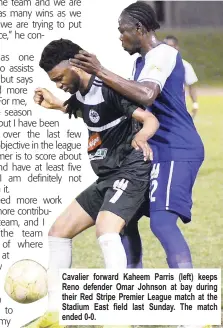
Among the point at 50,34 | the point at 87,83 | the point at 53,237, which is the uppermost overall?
the point at 50,34

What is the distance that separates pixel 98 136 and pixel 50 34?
727 millimetres

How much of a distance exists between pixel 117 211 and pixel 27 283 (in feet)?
2.12

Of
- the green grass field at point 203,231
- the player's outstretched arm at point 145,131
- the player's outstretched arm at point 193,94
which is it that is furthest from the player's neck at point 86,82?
the player's outstretched arm at point 193,94

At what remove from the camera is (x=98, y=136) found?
3844 millimetres

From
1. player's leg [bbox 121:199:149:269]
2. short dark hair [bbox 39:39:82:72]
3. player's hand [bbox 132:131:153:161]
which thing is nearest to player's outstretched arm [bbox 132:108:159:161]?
player's hand [bbox 132:131:153:161]

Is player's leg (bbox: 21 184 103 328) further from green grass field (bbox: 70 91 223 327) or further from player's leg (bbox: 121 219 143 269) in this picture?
green grass field (bbox: 70 91 223 327)

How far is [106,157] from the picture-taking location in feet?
12.6

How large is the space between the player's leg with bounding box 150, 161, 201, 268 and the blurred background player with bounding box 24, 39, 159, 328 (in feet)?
0.21

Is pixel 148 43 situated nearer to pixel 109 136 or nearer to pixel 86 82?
pixel 86 82

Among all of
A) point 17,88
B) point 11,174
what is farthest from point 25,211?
point 17,88

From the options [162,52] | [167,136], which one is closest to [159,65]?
[162,52]

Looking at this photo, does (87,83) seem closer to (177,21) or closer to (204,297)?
(204,297)

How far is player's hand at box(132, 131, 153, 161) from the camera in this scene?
352 centimetres

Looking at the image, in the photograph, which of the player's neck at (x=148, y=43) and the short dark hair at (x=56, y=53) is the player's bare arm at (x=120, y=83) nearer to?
the short dark hair at (x=56, y=53)
